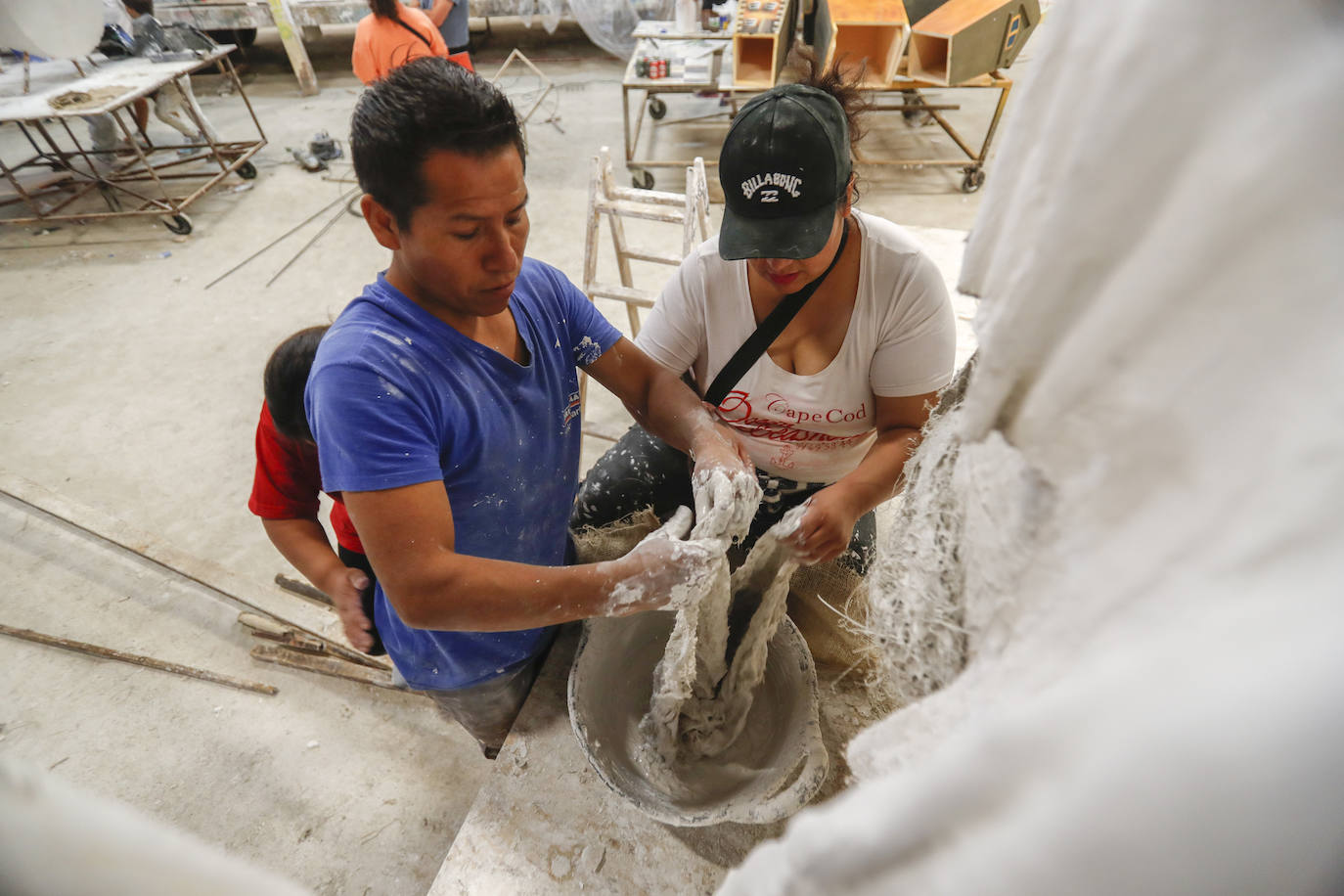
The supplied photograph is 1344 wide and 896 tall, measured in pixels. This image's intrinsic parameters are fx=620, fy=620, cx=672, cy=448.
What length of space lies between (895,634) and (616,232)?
2.57m

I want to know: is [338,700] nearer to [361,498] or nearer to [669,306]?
[361,498]

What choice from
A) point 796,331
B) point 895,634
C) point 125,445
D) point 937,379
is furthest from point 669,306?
point 125,445

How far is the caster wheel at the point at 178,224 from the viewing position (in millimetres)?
4711

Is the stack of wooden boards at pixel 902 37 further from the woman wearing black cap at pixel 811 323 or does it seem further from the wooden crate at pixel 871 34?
the woman wearing black cap at pixel 811 323

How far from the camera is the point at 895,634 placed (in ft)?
1.97

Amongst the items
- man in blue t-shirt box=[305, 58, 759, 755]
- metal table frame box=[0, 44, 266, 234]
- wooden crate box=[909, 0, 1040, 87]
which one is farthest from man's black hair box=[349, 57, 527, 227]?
metal table frame box=[0, 44, 266, 234]

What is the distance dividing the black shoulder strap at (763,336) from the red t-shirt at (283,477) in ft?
3.05

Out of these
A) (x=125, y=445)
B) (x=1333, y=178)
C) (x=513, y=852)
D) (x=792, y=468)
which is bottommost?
(x=125, y=445)

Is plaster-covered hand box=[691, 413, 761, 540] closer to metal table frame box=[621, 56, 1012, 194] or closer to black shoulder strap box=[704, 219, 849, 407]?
black shoulder strap box=[704, 219, 849, 407]

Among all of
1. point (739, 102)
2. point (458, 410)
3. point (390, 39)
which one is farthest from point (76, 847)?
point (739, 102)

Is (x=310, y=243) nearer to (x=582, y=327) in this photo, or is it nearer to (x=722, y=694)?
(x=582, y=327)

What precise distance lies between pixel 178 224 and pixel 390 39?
2.53 m

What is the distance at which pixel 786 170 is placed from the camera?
125 centimetres

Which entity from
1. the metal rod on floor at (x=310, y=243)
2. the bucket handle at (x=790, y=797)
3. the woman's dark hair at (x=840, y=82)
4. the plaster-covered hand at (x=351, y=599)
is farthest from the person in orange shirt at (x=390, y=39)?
the bucket handle at (x=790, y=797)
